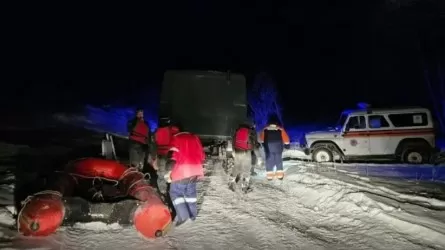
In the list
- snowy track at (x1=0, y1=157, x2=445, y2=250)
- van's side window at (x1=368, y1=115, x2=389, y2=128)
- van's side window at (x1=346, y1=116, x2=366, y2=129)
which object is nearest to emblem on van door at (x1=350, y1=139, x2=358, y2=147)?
van's side window at (x1=346, y1=116, x2=366, y2=129)

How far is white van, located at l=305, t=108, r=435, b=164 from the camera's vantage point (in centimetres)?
1536

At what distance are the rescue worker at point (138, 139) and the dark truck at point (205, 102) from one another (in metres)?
2.46

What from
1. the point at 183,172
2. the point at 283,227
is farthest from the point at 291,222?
A: the point at 183,172

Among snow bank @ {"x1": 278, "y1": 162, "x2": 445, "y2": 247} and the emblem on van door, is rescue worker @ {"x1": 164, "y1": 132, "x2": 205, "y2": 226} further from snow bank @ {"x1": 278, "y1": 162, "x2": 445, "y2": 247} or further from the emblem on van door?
the emblem on van door

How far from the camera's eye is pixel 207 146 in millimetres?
12266

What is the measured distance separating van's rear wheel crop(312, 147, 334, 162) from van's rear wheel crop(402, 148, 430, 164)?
107 inches

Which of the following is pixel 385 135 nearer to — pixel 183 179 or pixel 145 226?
pixel 183 179

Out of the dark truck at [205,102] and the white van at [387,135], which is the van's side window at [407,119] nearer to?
the white van at [387,135]

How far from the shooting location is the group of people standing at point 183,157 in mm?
6941

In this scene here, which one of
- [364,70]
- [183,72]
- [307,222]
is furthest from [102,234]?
[364,70]

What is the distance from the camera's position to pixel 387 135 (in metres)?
15.5

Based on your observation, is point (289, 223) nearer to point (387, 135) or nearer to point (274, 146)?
point (274, 146)

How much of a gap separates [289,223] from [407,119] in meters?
10.4

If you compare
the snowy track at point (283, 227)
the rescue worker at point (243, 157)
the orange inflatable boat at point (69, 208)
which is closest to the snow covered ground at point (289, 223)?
the snowy track at point (283, 227)
